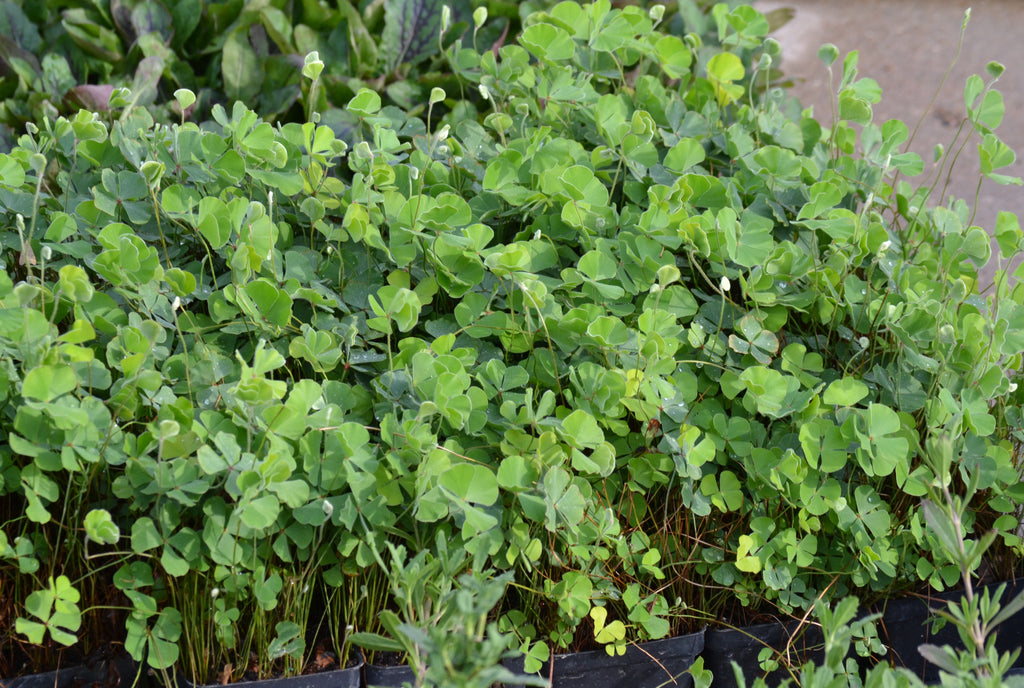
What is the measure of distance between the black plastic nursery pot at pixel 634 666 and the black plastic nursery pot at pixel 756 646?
3 centimetres

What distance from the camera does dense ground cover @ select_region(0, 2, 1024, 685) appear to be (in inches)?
43.5

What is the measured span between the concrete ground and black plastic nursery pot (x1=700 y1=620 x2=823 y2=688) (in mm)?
1919

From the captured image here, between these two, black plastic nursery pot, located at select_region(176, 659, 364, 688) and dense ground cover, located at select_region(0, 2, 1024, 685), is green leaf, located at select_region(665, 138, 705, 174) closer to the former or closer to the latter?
dense ground cover, located at select_region(0, 2, 1024, 685)

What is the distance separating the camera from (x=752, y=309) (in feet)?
4.75

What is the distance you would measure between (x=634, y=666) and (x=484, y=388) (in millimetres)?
444

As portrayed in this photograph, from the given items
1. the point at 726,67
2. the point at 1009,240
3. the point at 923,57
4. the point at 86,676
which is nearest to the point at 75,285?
the point at 86,676

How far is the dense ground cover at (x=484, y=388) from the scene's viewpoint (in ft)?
3.63

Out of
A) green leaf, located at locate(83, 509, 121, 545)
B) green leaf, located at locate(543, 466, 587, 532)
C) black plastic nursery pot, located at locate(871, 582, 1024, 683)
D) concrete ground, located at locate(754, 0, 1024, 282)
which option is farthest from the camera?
concrete ground, located at locate(754, 0, 1024, 282)

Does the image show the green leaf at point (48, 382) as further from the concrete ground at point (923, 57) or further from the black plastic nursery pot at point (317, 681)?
the concrete ground at point (923, 57)

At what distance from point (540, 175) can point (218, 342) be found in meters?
0.56

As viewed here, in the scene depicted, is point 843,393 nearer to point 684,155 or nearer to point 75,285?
point 684,155

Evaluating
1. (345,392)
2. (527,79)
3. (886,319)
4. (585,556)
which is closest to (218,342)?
(345,392)

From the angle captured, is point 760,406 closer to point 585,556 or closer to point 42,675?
point 585,556

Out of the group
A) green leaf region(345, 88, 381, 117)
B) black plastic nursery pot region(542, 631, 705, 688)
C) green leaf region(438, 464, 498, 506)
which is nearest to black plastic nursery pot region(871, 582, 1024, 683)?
black plastic nursery pot region(542, 631, 705, 688)
